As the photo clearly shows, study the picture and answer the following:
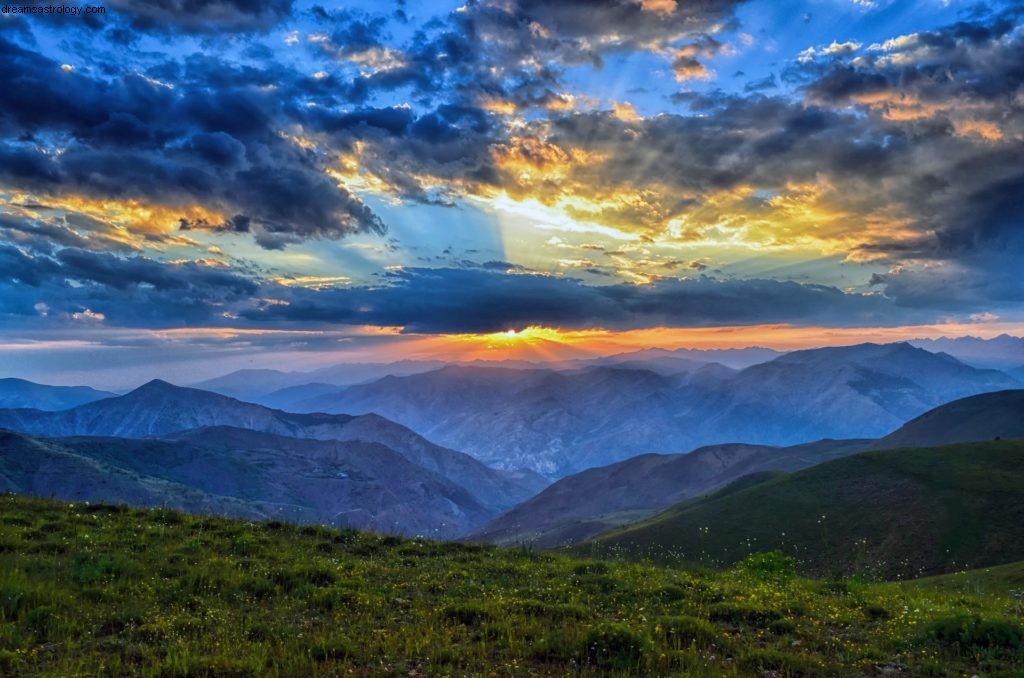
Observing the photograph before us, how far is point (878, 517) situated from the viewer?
104m

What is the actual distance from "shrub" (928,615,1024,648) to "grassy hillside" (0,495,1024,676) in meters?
0.03

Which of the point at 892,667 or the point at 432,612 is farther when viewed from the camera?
the point at 432,612

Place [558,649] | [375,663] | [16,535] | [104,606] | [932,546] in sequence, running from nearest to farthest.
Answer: [375,663] → [558,649] → [104,606] → [16,535] → [932,546]

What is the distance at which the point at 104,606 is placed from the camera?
40.9 ft

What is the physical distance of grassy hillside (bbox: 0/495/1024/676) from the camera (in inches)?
411

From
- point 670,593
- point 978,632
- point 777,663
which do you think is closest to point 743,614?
point 670,593

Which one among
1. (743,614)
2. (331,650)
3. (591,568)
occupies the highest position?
(331,650)

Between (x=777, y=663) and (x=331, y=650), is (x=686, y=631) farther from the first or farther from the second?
(x=331, y=650)

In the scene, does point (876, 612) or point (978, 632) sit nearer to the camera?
point (978, 632)

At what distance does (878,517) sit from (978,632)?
111381 mm

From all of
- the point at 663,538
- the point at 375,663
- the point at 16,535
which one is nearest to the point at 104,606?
the point at 375,663

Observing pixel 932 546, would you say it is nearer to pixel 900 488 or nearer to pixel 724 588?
pixel 900 488

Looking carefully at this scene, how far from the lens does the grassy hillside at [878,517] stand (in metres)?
88.1

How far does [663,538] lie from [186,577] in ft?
397
